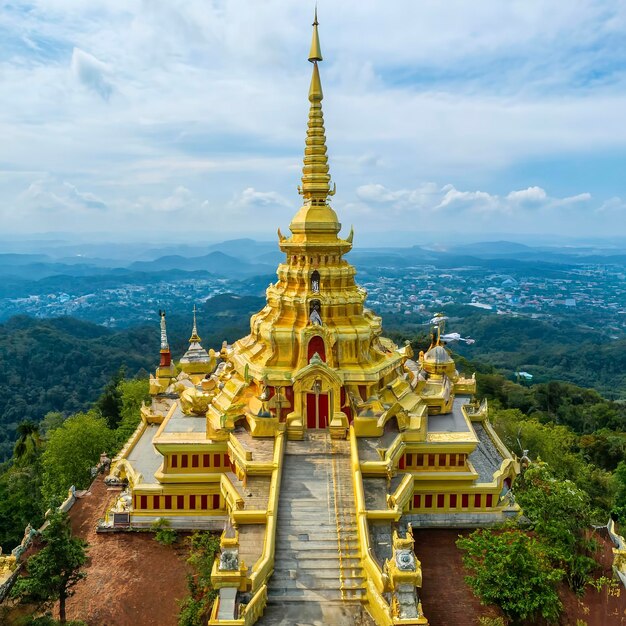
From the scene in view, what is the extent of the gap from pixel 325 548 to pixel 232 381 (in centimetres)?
1076

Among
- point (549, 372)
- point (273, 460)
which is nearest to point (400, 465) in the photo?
point (273, 460)

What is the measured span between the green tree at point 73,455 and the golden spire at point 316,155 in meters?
19.5

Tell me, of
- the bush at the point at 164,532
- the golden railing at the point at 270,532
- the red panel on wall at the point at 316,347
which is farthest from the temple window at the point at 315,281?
the bush at the point at 164,532

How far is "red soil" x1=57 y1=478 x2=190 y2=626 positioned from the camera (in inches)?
757

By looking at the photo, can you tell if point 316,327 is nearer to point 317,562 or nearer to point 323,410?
point 323,410

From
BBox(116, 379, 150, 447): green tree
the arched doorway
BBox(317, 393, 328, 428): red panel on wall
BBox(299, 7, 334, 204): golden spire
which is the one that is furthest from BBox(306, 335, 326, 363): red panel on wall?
BBox(116, 379, 150, 447): green tree

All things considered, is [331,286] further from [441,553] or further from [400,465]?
[441,553]

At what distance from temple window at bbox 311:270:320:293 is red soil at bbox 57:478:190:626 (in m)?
13.2

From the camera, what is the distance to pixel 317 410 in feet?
83.1

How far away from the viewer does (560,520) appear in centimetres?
2094

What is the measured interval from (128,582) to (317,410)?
406 inches

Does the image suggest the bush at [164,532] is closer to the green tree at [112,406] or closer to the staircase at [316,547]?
the staircase at [316,547]

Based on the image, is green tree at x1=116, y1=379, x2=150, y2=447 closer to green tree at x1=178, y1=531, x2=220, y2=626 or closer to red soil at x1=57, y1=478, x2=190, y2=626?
red soil at x1=57, y1=478, x2=190, y2=626

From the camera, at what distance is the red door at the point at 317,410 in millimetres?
25219
